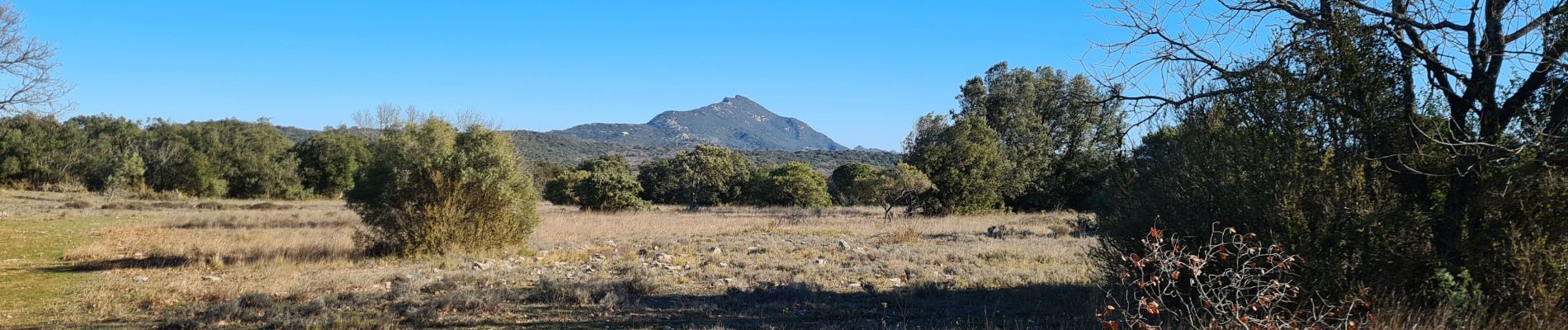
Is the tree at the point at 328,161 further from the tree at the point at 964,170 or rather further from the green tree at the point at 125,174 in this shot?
the tree at the point at 964,170

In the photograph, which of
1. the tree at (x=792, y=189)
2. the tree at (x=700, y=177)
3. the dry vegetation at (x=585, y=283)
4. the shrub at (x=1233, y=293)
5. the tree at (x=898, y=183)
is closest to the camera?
the shrub at (x=1233, y=293)

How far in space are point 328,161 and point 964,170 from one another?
4660 centimetres

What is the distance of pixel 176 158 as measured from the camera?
49.0 metres

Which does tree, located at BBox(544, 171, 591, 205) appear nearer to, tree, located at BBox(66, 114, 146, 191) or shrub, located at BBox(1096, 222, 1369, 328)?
tree, located at BBox(66, 114, 146, 191)

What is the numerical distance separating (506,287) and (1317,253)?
8.17 meters

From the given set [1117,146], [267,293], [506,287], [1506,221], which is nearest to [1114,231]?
[1117,146]

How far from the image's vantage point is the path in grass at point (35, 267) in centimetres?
802

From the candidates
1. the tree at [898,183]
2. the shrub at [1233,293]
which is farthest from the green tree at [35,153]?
the shrub at [1233,293]

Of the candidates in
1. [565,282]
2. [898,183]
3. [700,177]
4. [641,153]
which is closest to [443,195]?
[565,282]

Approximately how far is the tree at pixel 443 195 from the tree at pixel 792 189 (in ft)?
109

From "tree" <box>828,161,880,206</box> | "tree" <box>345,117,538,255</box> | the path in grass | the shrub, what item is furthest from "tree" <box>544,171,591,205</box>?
the shrub

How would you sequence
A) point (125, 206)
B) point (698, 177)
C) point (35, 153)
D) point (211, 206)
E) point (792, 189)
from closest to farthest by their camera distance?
point (125, 206) < point (211, 206) < point (35, 153) < point (792, 189) < point (698, 177)

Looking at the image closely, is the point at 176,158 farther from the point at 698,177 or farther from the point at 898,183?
the point at 898,183

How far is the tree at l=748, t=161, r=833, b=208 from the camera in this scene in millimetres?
49031
